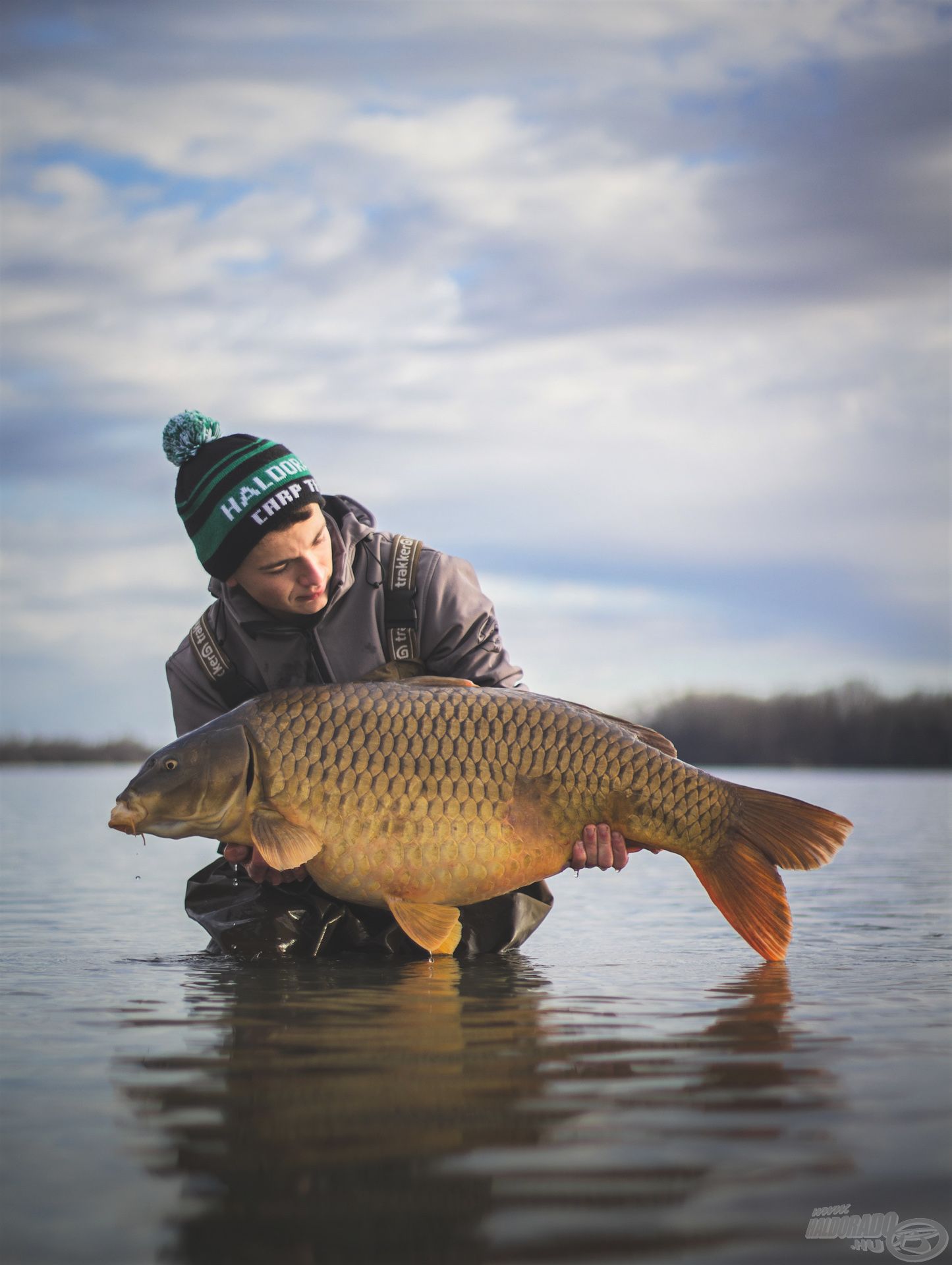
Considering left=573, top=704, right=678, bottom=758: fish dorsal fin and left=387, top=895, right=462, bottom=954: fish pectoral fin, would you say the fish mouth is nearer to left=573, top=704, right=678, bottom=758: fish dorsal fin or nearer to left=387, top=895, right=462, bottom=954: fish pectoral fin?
left=387, top=895, right=462, bottom=954: fish pectoral fin

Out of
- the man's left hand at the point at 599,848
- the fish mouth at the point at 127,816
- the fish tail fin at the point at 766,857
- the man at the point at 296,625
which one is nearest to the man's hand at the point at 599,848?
the man's left hand at the point at 599,848

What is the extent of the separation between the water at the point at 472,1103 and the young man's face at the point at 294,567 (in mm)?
1043

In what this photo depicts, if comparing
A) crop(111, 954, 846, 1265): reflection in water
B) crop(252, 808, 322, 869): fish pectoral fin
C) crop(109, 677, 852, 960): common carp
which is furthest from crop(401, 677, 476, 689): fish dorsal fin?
crop(111, 954, 846, 1265): reflection in water

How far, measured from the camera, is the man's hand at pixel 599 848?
3484 mm

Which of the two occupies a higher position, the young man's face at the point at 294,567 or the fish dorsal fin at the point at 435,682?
the young man's face at the point at 294,567

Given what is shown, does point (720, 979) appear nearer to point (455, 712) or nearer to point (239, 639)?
point (455, 712)

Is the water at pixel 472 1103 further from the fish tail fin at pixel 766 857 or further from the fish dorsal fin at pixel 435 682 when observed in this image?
the fish dorsal fin at pixel 435 682

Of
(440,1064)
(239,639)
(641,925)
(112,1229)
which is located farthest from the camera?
(641,925)

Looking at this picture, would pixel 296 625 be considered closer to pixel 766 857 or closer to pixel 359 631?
pixel 359 631

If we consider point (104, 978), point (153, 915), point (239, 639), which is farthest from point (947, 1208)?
point (153, 915)

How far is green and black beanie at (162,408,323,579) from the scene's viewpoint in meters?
3.79

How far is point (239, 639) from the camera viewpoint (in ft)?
13.7

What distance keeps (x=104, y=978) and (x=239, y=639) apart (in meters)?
1.17

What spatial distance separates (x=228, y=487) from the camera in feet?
12.7
